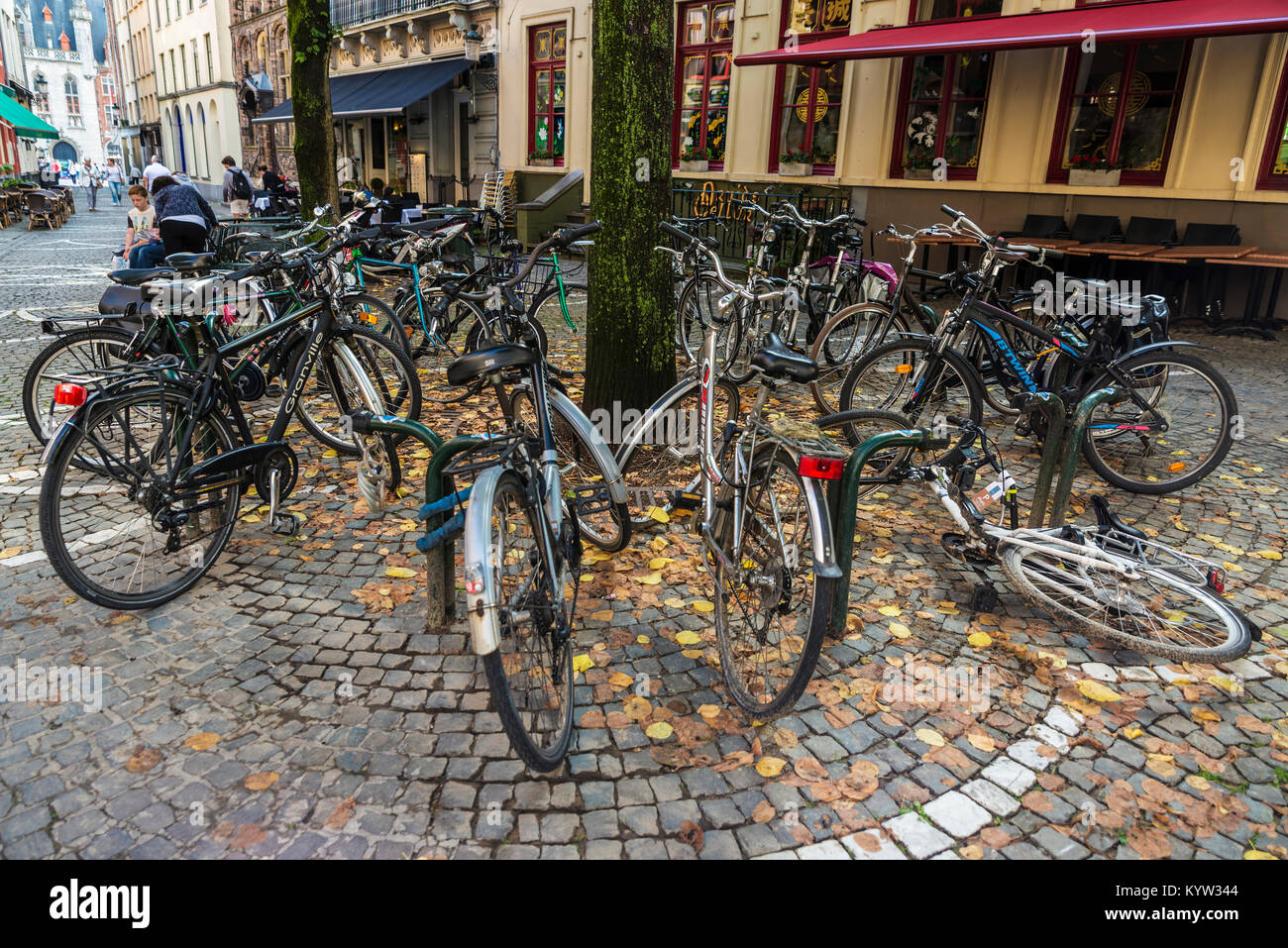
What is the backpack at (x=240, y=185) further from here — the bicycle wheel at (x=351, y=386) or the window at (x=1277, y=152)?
the window at (x=1277, y=152)

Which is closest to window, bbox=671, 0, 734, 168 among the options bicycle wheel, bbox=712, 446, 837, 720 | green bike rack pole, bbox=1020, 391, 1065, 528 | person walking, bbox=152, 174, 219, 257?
person walking, bbox=152, 174, 219, 257

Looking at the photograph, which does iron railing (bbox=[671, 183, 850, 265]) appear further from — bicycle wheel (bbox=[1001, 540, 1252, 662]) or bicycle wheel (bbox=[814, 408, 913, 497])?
bicycle wheel (bbox=[1001, 540, 1252, 662])

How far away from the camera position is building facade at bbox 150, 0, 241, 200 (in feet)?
122

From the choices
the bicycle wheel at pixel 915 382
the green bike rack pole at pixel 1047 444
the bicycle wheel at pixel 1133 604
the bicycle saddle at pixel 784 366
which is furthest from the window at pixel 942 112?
the bicycle saddle at pixel 784 366

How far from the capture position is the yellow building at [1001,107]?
9.02m

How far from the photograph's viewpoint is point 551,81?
675 inches

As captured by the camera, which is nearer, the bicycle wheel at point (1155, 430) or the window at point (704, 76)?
the bicycle wheel at point (1155, 430)

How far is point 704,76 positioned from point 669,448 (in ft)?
39.8

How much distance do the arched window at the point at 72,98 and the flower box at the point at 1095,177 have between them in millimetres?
122815

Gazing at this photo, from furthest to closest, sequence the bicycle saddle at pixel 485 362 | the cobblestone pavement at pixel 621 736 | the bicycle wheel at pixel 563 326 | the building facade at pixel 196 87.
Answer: the building facade at pixel 196 87, the bicycle wheel at pixel 563 326, the bicycle saddle at pixel 485 362, the cobblestone pavement at pixel 621 736

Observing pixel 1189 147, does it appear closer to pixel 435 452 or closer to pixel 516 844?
pixel 435 452

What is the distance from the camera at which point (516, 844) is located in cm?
222

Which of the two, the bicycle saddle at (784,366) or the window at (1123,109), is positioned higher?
the window at (1123,109)
